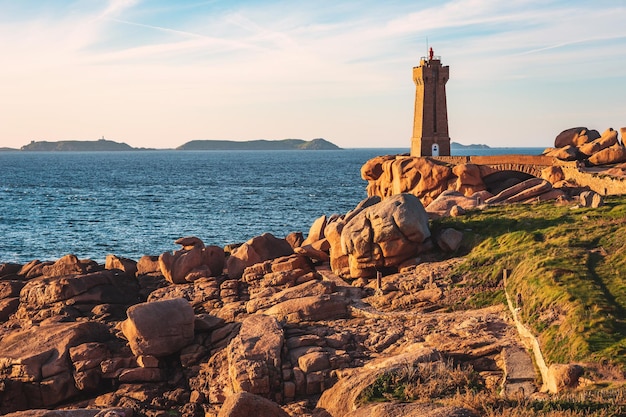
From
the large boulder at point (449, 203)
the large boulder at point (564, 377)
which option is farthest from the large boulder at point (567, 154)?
the large boulder at point (564, 377)

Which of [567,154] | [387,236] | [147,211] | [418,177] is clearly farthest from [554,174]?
[147,211]

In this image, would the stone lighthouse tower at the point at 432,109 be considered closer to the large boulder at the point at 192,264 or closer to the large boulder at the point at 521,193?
the large boulder at the point at 521,193

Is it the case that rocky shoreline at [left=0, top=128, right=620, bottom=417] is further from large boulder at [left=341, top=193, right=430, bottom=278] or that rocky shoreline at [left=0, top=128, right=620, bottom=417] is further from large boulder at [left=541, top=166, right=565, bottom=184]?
→ large boulder at [left=541, top=166, right=565, bottom=184]

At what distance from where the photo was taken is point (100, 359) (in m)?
24.1

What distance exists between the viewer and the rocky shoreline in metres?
19.1

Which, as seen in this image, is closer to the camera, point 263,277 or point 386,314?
point 386,314

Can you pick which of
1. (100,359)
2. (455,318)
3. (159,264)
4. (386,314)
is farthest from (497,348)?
(159,264)

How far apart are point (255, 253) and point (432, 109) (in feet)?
94.1

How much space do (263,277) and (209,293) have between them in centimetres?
258

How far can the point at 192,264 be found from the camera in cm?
3541

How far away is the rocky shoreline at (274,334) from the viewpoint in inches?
752

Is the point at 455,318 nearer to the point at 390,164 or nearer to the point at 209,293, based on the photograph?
the point at 209,293

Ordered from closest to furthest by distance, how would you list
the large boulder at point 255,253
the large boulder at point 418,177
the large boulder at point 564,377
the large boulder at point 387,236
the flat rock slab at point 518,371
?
the large boulder at point 564,377 → the flat rock slab at point 518,371 → the large boulder at point 387,236 → the large boulder at point 255,253 → the large boulder at point 418,177

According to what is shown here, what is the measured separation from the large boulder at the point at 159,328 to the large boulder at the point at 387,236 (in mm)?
8753
